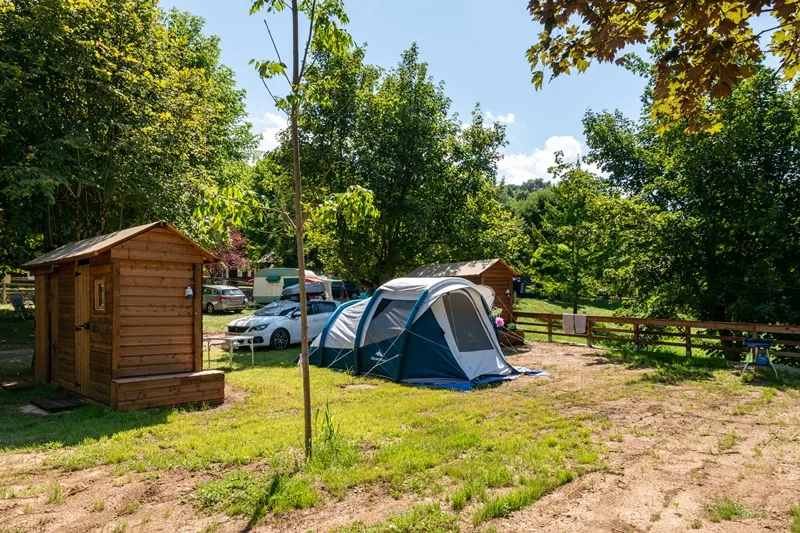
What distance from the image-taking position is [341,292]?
3027cm

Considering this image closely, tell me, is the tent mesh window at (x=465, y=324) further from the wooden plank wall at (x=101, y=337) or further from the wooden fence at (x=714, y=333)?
the wooden plank wall at (x=101, y=337)

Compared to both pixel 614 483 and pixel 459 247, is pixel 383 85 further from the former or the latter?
pixel 614 483

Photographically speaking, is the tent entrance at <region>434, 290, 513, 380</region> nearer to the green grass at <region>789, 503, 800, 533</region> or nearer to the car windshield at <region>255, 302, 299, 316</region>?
the green grass at <region>789, 503, 800, 533</region>

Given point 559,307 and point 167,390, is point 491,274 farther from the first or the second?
point 559,307

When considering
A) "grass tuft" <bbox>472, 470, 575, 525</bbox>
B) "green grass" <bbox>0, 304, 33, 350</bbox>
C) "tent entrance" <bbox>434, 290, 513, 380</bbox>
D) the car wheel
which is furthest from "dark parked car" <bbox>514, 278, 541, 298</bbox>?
"grass tuft" <bbox>472, 470, 575, 525</bbox>

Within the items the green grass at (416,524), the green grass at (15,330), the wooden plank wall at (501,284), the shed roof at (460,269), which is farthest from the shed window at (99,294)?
the wooden plank wall at (501,284)

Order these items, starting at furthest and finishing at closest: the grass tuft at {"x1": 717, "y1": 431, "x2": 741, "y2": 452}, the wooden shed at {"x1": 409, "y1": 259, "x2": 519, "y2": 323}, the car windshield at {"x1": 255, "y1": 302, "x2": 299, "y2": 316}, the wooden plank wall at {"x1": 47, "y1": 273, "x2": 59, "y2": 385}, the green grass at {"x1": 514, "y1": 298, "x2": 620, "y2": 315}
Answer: the green grass at {"x1": 514, "y1": 298, "x2": 620, "y2": 315} < the car windshield at {"x1": 255, "y1": 302, "x2": 299, "y2": 316} < the wooden shed at {"x1": 409, "y1": 259, "x2": 519, "y2": 323} < the wooden plank wall at {"x1": 47, "y1": 273, "x2": 59, "y2": 385} < the grass tuft at {"x1": 717, "y1": 431, "x2": 741, "y2": 452}

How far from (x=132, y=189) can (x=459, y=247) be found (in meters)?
10.6

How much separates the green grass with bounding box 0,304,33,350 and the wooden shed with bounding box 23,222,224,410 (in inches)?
294

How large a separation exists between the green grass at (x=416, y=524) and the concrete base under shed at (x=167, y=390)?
4786 mm

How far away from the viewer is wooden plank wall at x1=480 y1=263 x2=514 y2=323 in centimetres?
1464

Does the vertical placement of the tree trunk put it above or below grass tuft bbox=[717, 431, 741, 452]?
above

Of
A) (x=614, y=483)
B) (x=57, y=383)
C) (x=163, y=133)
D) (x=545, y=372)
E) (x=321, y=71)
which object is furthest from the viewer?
(x=321, y=71)

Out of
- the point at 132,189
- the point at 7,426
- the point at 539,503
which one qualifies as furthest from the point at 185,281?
the point at 539,503
